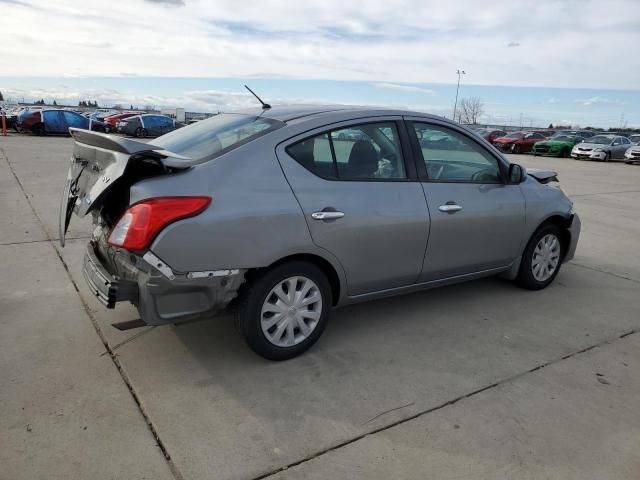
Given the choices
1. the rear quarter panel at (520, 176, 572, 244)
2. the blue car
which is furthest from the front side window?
the blue car

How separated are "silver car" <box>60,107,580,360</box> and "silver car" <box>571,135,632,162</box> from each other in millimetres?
26588

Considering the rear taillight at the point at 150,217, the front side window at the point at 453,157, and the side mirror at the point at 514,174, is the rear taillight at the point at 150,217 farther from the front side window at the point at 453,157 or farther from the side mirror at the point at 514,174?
the side mirror at the point at 514,174

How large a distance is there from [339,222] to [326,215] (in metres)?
0.11

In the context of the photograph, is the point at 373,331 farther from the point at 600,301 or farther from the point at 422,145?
the point at 600,301

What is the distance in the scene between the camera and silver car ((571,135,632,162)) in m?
27.1

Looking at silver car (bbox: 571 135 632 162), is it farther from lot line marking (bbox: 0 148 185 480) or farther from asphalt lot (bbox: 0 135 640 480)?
lot line marking (bbox: 0 148 185 480)

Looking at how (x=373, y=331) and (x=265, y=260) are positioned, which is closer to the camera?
(x=265, y=260)

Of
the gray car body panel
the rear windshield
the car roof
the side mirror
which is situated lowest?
the gray car body panel

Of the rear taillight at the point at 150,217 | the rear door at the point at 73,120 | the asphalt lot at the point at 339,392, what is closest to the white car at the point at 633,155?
the asphalt lot at the point at 339,392

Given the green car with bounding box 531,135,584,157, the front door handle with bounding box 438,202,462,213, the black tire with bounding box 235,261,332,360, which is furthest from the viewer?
the green car with bounding box 531,135,584,157

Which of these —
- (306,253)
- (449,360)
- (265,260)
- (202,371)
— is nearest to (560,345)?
(449,360)

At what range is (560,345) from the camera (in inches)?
147

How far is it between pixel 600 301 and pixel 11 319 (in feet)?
16.3

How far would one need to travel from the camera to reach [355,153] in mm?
3537
